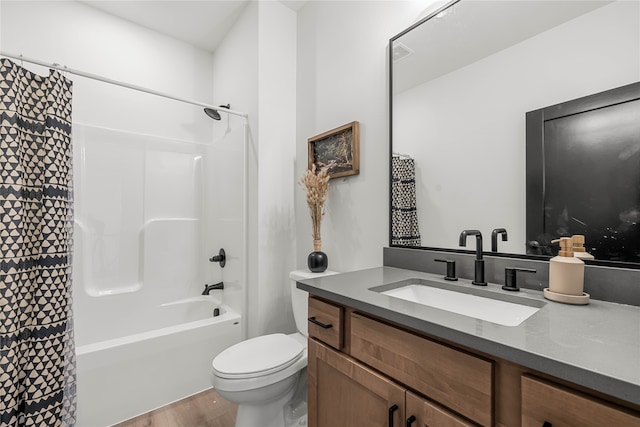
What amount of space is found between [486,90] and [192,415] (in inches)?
86.9

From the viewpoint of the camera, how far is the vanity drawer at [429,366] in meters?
0.57

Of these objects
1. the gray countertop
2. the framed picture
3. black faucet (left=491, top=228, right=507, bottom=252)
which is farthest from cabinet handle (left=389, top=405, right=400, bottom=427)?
the framed picture

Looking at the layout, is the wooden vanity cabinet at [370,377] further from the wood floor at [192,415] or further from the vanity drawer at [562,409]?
Result: the wood floor at [192,415]

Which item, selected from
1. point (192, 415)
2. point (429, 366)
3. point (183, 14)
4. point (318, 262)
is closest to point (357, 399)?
point (429, 366)

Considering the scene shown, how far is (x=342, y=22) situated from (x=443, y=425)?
1941mm

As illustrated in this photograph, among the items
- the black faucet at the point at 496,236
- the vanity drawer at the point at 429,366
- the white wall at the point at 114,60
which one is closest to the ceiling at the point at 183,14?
the white wall at the point at 114,60

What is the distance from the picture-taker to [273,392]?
1.30 m

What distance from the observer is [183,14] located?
2.19 meters

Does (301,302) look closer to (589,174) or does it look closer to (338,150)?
(338,150)

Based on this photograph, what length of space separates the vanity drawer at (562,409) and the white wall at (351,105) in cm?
97

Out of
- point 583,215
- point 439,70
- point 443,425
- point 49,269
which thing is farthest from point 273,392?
point 439,70

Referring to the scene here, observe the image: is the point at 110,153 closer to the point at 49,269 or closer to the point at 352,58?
the point at 49,269

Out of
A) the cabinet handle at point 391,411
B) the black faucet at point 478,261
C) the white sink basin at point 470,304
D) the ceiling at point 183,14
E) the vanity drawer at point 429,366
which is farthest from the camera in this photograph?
the ceiling at point 183,14

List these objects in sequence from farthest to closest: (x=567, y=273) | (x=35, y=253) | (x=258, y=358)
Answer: (x=258, y=358)
(x=35, y=253)
(x=567, y=273)
